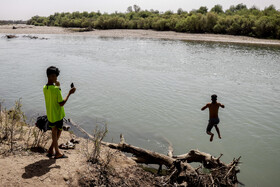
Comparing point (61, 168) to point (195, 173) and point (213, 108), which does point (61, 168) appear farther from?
point (213, 108)

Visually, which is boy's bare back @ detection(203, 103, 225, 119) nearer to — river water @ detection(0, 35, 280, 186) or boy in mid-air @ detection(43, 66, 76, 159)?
river water @ detection(0, 35, 280, 186)

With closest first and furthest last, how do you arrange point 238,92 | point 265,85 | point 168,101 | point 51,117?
point 51,117, point 168,101, point 238,92, point 265,85

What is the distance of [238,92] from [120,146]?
37.2ft

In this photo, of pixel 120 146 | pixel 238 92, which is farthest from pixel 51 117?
pixel 238 92

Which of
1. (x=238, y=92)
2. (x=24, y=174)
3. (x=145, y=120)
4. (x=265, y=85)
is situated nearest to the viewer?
(x=24, y=174)

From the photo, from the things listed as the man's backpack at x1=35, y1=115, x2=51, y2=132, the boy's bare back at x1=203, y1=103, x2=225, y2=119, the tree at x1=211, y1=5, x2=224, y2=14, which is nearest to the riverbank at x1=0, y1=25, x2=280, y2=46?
Answer: the boy's bare back at x1=203, y1=103, x2=225, y2=119

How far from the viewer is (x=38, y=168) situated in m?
4.88

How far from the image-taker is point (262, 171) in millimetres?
7387

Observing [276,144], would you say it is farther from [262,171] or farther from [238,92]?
[238,92]

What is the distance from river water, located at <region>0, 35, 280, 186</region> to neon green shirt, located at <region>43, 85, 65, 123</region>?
11.3 feet

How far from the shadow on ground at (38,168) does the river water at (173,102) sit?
11.0 ft

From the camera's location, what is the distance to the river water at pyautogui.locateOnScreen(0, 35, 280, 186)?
342 inches

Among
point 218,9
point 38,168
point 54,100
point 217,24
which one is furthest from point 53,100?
point 218,9

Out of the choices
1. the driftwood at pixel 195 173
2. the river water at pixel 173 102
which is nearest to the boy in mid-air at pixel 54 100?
the driftwood at pixel 195 173
